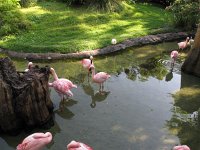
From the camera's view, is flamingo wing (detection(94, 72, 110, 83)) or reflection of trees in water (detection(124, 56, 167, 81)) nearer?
flamingo wing (detection(94, 72, 110, 83))

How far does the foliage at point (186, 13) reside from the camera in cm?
1455

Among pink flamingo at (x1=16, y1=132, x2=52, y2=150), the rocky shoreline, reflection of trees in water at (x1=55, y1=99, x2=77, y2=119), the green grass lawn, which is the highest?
the green grass lawn

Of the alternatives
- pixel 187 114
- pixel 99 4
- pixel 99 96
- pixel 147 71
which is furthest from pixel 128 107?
pixel 99 4

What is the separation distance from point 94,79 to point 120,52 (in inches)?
131

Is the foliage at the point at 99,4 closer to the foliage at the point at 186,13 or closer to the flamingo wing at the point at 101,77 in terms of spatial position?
the foliage at the point at 186,13

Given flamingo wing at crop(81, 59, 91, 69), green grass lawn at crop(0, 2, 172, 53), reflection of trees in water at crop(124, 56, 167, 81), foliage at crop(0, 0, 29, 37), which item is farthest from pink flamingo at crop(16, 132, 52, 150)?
foliage at crop(0, 0, 29, 37)

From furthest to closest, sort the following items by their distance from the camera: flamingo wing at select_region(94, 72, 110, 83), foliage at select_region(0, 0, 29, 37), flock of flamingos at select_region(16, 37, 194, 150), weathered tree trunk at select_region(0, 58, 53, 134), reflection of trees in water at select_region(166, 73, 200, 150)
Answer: foliage at select_region(0, 0, 29, 37)
flamingo wing at select_region(94, 72, 110, 83)
reflection of trees in water at select_region(166, 73, 200, 150)
weathered tree trunk at select_region(0, 58, 53, 134)
flock of flamingos at select_region(16, 37, 194, 150)

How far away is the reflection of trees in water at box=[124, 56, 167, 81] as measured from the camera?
11052 mm

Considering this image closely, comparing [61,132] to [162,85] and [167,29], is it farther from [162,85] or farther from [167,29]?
[167,29]

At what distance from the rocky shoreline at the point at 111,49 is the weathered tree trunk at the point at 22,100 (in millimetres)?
3650

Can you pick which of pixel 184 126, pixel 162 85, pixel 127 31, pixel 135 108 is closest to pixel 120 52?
pixel 127 31

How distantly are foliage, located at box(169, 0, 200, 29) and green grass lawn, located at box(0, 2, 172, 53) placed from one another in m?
0.56

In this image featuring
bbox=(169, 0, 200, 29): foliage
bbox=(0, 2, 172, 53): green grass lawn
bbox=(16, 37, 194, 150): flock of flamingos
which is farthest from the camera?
bbox=(169, 0, 200, 29): foliage

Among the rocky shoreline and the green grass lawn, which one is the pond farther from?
the green grass lawn
